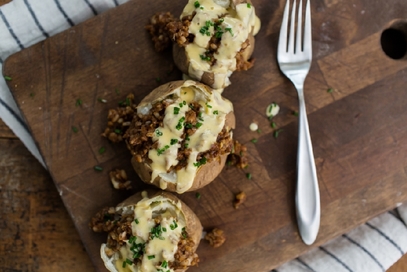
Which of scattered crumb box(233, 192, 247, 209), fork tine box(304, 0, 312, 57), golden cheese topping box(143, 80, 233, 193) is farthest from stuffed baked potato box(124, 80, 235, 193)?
fork tine box(304, 0, 312, 57)

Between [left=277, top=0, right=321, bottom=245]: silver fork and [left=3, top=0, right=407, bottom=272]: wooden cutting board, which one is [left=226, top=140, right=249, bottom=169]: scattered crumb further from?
[left=277, top=0, right=321, bottom=245]: silver fork

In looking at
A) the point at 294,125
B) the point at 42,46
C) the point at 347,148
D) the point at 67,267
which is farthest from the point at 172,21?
the point at 67,267

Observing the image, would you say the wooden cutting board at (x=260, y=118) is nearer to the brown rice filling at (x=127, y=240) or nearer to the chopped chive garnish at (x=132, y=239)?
the brown rice filling at (x=127, y=240)

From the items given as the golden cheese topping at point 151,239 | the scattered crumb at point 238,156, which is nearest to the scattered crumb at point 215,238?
the golden cheese topping at point 151,239

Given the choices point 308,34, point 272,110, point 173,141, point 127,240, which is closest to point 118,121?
point 173,141

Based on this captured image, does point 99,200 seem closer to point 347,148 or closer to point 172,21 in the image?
point 172,21
